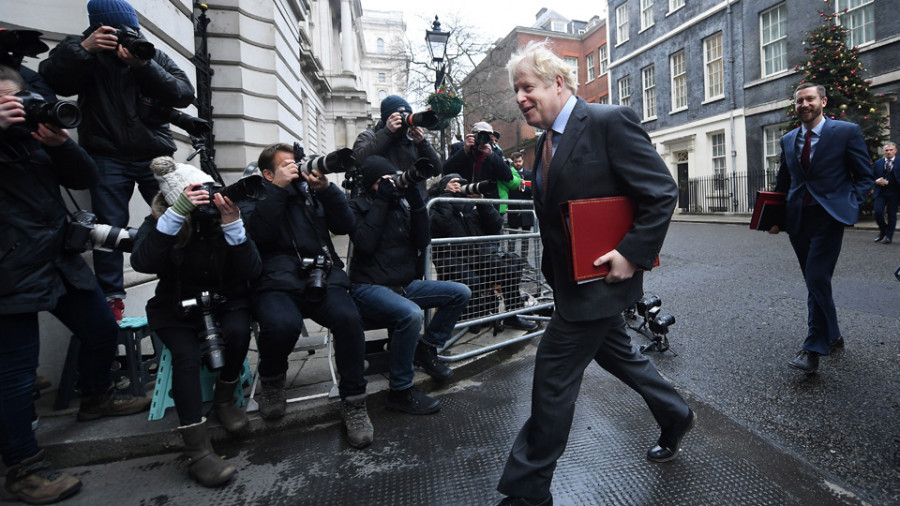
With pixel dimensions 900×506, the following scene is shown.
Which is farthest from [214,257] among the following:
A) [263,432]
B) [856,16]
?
[856,16]

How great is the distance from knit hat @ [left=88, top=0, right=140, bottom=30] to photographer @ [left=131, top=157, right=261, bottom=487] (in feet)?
4.46

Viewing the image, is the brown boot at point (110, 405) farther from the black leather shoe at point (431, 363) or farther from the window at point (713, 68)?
the window at point (713, 68)

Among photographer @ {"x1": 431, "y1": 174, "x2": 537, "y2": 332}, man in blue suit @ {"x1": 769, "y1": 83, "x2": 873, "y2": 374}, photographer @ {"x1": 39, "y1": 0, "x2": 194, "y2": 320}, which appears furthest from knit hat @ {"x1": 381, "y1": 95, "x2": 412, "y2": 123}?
man in blue suit @ {"x1": 769, "y1": 83, "x2": 873, "y2": 374}

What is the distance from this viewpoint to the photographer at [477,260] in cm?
414

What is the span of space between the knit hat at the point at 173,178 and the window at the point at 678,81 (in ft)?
79.2

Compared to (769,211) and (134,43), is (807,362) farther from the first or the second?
(134,43)

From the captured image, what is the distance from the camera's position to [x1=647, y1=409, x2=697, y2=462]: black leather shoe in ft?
7.84

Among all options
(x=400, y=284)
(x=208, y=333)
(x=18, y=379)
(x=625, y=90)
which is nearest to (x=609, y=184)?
(x=400, y=284)

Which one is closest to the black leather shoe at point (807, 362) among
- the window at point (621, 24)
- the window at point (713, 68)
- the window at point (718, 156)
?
the window at point (718, 156)

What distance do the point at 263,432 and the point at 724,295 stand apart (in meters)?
5.34

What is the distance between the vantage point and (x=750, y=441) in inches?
102

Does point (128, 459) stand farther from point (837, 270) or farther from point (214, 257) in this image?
point (837, 270)

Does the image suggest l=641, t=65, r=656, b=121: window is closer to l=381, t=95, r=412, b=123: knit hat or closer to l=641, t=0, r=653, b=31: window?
l=641, t=0, r=653, b=31: window

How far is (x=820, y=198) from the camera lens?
3.57m
